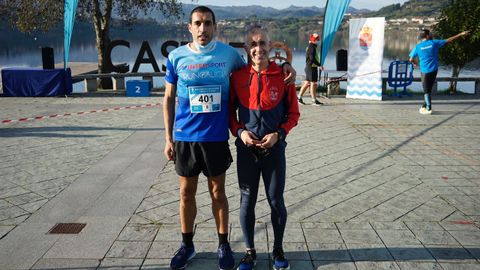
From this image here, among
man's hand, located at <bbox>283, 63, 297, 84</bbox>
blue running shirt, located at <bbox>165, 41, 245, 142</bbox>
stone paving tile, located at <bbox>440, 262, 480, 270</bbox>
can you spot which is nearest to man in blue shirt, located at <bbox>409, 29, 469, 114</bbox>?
stone paving tile, located at <bbox>440, 262, 480, 270</bbox>

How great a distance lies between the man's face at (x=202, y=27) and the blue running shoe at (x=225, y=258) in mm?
1597

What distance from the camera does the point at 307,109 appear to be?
10766mm

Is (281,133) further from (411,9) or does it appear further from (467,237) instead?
(411,9)

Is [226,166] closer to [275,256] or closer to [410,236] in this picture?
[275,256]

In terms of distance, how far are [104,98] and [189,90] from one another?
35.2 ft

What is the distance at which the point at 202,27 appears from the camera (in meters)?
3.00

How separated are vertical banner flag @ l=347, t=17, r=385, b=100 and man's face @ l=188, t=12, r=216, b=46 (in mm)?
9861

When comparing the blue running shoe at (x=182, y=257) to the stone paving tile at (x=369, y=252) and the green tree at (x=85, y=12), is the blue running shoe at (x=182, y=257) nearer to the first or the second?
the stone paving tile at (x=369, y=252)

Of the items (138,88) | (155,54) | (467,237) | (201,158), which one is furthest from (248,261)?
(155,54)

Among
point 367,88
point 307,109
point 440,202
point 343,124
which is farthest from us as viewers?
point 367,88

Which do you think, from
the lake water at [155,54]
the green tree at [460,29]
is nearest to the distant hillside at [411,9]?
the lake water at [155,54]

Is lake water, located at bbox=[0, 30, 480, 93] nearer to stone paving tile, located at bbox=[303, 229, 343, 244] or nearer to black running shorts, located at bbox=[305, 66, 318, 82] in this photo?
black running shorts, located at bbox=[305, 66, 318, 82]

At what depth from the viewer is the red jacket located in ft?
9.94

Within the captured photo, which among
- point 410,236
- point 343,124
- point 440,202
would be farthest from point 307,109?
point 410,236
